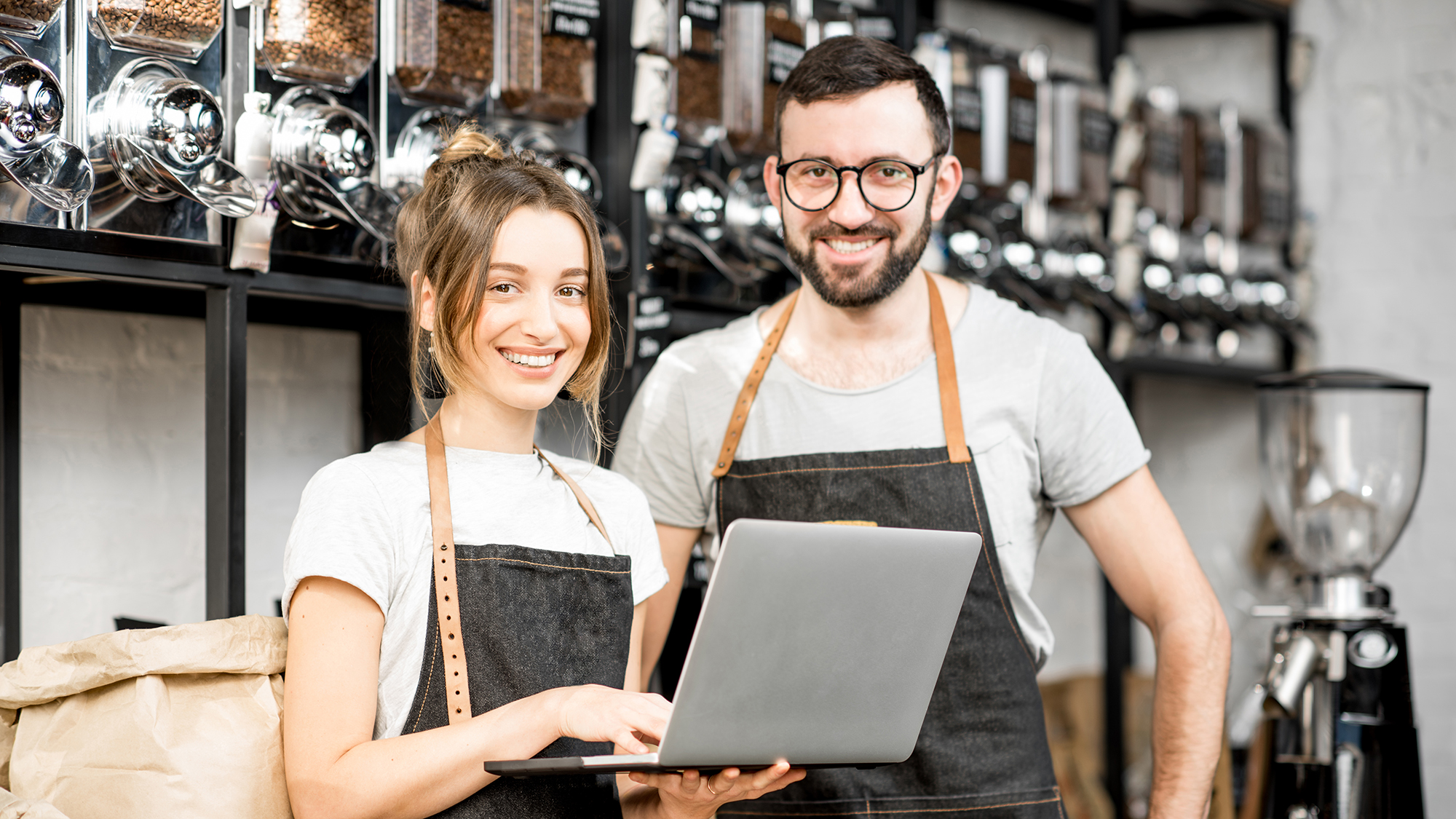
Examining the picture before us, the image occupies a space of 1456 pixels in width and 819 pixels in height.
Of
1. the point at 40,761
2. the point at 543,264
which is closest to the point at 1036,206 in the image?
the point at 543,264

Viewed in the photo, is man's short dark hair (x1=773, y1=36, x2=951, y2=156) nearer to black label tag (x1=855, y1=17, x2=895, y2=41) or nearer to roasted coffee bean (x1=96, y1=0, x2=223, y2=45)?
roasted coffee bean (x1=96, y1=0, x2=223, y2=45)

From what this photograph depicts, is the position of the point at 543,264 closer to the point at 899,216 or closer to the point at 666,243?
the point at 899,216

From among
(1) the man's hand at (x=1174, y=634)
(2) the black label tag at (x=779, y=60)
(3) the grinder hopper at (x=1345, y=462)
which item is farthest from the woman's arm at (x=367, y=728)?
(3) the grinder hopper at (x=1345, y=462)

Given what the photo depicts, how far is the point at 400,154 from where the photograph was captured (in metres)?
1.75

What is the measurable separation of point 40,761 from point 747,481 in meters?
0.86

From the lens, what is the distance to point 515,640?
1.31 metres

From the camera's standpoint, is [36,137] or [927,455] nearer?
[36,137]

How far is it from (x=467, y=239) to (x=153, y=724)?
1.71ft

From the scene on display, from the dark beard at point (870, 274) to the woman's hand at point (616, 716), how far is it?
692mm

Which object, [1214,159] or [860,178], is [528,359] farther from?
[1214,159]

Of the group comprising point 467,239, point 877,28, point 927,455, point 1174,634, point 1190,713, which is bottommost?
point 1190,713

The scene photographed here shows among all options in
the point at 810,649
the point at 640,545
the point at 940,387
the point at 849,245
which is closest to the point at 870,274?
the point at 849,245

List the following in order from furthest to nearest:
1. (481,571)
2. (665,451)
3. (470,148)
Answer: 1. (665,451)
2. (470,148)
3. (481,571)

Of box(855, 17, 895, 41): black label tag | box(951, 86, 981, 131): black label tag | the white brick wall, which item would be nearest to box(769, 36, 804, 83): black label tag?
box(855, 17, 895, 41): black label tag
